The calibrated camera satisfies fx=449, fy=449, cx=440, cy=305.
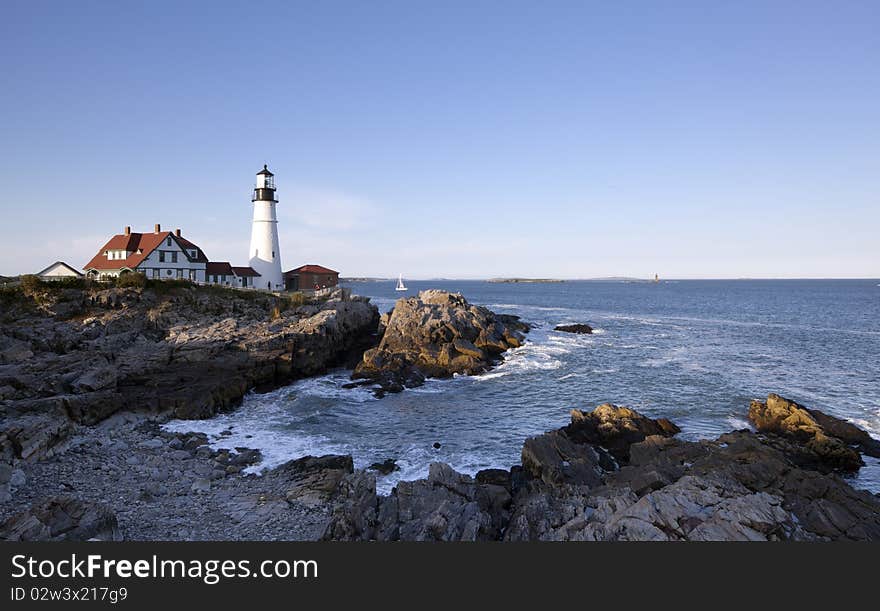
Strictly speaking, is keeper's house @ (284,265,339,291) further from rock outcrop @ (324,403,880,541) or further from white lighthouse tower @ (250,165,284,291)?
rock outcrop @ (324,403,880,541)

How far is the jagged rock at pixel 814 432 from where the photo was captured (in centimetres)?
1789

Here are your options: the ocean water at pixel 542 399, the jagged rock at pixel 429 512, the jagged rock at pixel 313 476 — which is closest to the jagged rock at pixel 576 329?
the ocean water at pixel 542 399

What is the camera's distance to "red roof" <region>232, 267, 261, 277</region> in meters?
Result: 54.0

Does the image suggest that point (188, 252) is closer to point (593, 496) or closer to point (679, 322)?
point (593, 496)

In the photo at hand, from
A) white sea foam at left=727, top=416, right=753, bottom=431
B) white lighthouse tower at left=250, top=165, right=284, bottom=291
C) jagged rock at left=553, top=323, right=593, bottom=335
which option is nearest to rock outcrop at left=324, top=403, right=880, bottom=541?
white sea foam at left=727, top=416, right=753, bottom=431

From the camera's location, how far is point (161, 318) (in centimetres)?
3438

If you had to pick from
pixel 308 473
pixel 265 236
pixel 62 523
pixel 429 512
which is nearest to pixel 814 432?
pixel 429 512

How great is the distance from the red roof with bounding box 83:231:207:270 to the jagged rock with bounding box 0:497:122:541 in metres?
40.8

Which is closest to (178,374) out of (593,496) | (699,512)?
(593,496)

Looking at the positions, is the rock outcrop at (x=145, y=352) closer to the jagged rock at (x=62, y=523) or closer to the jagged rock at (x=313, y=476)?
the jagged rock at (x=62, y=523)

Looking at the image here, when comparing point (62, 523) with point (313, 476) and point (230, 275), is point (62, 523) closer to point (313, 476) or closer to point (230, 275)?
point (313, 476)

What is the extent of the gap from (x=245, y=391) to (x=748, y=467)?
25544 millimetres

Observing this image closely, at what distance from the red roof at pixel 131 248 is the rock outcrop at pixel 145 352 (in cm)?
1051

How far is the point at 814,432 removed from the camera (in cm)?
1983
